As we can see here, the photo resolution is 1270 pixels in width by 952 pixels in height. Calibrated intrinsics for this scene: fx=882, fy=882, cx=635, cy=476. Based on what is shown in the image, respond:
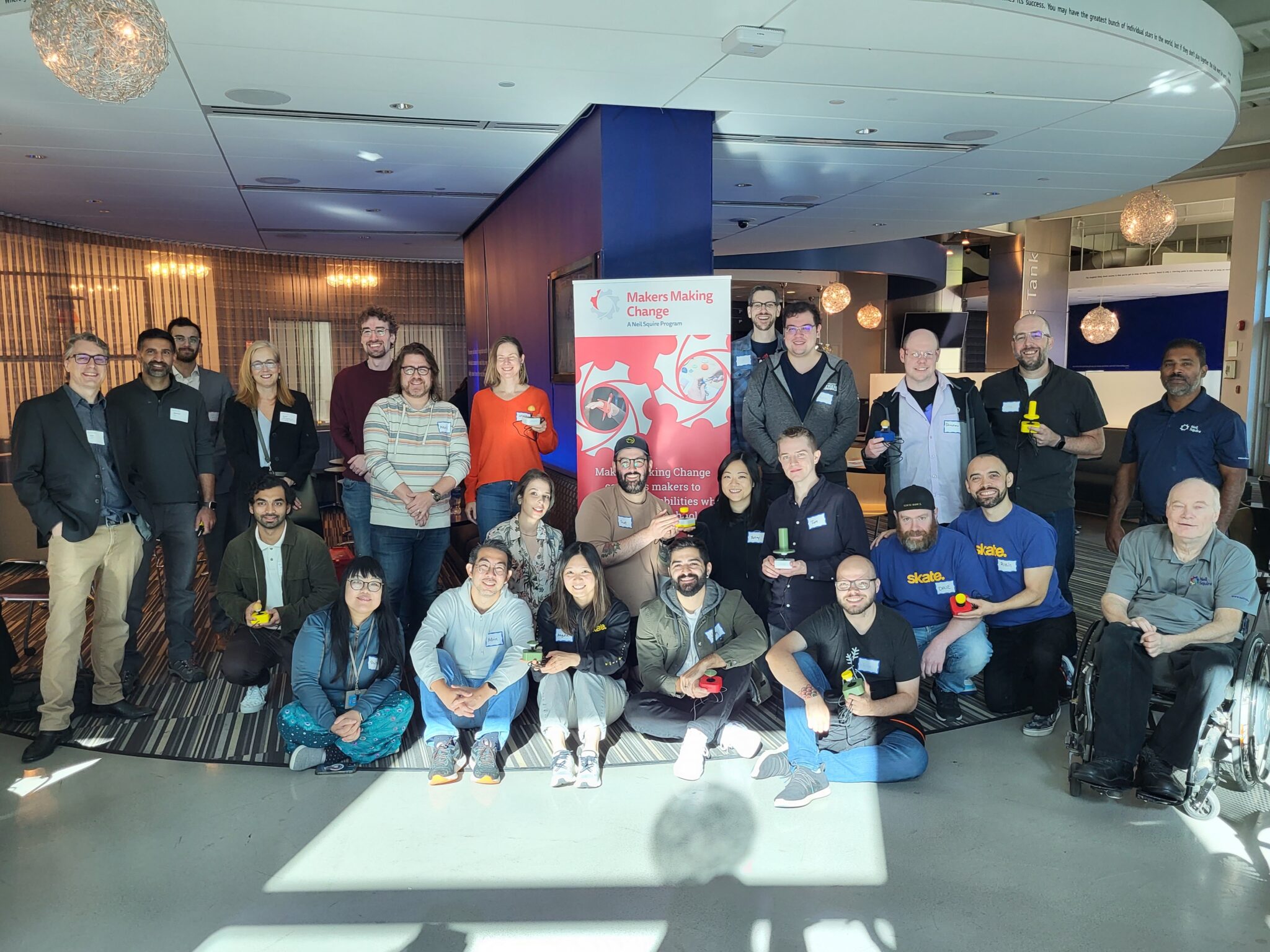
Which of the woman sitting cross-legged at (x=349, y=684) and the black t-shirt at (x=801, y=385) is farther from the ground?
the black t-shirt at (x=801, y=385)

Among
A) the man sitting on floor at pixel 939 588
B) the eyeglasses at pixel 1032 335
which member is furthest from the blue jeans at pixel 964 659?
the eyeglasses at pixel 1032 335

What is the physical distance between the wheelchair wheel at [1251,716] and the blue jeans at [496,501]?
309 centimetres

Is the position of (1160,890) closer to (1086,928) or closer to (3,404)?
(1086,928)

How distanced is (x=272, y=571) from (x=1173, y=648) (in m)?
3.66

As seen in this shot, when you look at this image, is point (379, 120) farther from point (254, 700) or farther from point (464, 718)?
point (464, 718)

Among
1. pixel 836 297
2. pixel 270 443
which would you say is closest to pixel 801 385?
pixel 270 443

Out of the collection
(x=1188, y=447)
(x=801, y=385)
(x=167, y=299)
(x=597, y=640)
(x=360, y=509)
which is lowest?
(x=597, y=640)

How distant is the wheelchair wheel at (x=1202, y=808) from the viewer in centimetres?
297

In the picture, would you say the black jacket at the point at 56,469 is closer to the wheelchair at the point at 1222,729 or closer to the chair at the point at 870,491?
the wheelchair at the point at 1222,729

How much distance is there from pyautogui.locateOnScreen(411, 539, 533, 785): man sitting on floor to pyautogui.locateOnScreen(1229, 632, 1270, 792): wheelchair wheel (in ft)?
8.27

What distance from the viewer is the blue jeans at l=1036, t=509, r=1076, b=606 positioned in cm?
449

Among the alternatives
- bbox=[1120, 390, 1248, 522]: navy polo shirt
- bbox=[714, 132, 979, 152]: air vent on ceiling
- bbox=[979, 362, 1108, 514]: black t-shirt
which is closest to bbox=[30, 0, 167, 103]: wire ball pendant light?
bbox=[714, 132, 979, 152]: air vent on ceiling

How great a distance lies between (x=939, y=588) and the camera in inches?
156

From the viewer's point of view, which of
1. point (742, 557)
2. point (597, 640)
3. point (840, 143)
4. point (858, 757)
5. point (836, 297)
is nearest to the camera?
point (858, 757)
